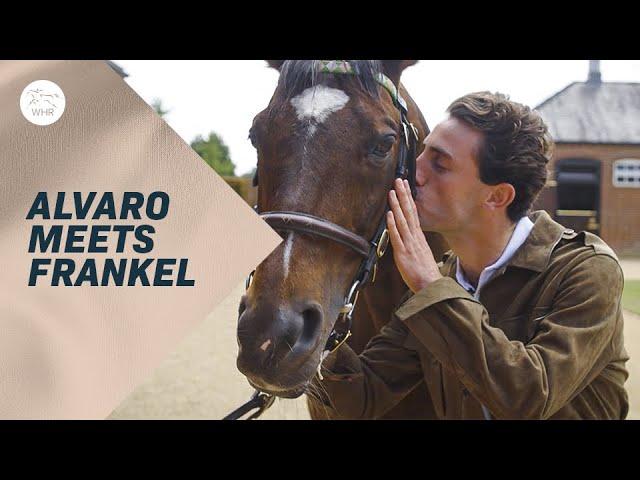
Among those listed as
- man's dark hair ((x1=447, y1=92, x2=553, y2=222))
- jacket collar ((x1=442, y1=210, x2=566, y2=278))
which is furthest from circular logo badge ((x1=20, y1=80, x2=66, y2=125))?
jacket collar ((x1=442, y1=210, x2=566, y2=278))

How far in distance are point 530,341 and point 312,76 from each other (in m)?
1.08

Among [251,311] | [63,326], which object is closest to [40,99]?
[63,326]

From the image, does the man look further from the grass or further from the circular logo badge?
the circular logo badge

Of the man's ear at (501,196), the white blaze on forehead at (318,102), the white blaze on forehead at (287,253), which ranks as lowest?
the white blaze on forehead at (287,253)

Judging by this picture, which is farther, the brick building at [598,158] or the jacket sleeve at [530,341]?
the brick building at [598,158]

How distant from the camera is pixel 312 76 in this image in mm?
Result: 1822

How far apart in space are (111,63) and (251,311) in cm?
126

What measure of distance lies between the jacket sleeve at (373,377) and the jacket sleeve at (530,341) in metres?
0.36

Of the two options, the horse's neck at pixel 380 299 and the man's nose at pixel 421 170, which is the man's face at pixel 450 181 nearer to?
the man's nose at pixel 421 170

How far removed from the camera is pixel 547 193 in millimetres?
2115

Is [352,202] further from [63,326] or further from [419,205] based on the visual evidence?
[63,326]

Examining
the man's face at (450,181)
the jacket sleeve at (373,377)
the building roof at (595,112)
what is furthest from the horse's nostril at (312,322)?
the building roof at (595,112)

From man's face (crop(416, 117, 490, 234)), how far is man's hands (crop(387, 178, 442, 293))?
4.7 inches

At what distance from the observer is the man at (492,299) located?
5.46 feet
